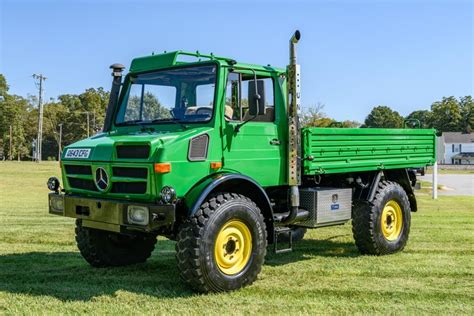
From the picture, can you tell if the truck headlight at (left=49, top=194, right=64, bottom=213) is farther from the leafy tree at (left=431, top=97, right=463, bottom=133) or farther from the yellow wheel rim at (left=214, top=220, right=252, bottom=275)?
the leafy tree at (left=431, top=97, right=463, bottom=133)

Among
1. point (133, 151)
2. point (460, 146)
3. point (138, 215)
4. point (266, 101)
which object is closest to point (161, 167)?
point (133, 151)

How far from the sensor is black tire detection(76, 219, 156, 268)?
23.9 ft

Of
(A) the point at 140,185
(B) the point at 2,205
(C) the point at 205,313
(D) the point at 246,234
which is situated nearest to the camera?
(C) the point at 205,313

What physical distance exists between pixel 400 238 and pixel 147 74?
479 cm

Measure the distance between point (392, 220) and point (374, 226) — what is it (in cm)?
76

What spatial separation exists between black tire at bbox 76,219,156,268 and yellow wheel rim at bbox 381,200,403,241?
3.68 meters

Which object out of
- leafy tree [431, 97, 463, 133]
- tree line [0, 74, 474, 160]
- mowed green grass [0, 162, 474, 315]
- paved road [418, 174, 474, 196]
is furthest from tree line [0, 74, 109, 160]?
mowed green grass [0, 162, 474, 315]

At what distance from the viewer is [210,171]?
620 centimetres

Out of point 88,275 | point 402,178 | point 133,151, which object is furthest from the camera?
point 402,178

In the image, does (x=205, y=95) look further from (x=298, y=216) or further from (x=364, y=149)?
(x=364, y=149)

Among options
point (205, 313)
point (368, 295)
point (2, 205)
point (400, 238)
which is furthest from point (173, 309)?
point (2, 205)

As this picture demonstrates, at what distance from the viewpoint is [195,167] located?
238 inches

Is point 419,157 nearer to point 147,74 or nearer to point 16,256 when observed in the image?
point 147,74

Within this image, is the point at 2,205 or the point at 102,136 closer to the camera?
the point at 102,136
